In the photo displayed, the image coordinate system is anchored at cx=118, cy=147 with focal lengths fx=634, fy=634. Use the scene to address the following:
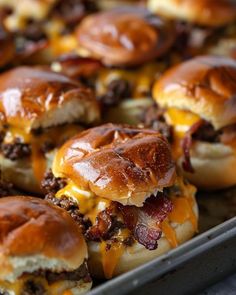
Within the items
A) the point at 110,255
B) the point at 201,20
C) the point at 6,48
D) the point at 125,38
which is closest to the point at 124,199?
the point at 110,255

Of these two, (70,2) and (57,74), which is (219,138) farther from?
(70,2)

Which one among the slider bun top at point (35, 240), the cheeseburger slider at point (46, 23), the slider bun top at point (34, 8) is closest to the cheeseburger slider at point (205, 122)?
the slider bun top at point (35, 240)

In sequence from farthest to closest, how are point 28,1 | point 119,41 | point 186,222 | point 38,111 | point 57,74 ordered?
point 28,1, point 119,41, point 57,74, point 38,111, point 186,222

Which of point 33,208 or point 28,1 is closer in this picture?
point 33,208

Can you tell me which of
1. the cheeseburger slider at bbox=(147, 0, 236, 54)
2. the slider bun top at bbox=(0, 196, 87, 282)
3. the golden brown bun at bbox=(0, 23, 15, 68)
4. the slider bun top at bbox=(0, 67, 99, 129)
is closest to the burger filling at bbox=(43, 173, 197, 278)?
the slider bun top at bbox=(0, 196, 87, 282)

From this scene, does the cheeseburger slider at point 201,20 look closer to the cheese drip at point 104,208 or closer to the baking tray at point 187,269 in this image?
the cheese drip at point 104,208

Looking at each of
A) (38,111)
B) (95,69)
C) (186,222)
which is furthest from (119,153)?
(95,69)

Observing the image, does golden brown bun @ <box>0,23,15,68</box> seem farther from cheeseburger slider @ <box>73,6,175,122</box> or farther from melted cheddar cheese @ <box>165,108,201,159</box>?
melted cheddar cheese @ <box>165,108,201,159</box>

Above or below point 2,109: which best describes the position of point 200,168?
below
